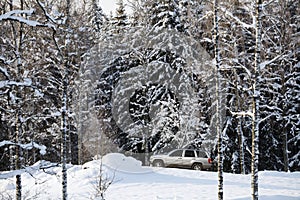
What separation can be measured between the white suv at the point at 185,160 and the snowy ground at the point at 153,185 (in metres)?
2.46

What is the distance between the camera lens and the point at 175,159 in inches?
720

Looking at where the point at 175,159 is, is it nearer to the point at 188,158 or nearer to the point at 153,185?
the point at 188,158

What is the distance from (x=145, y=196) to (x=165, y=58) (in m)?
11.8

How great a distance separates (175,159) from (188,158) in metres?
0.74

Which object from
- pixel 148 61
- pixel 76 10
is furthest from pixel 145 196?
pixel 148 61

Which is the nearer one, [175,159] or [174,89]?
[175,159]

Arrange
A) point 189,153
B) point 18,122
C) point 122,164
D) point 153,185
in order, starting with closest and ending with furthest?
point 18,122 < point 153,185 < point 122,164 < point 189,153

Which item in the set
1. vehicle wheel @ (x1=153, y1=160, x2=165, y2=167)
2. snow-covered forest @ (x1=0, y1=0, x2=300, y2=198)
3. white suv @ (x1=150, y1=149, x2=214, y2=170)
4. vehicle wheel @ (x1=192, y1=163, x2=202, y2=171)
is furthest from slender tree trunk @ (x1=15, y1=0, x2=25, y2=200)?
vehicle wheel @ (x1=192, y1=163, x2=202, y2=171)

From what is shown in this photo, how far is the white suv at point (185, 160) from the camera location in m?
17.9

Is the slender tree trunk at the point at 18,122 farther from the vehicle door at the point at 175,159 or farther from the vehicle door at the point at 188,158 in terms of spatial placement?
the vehicle door at the point at 188,158

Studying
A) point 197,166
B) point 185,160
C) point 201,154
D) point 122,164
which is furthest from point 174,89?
point 122,164

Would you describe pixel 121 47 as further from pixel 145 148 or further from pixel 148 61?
pixel 145 148

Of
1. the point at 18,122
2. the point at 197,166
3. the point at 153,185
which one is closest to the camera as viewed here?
the point at 18,122

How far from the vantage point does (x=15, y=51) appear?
979 cm
